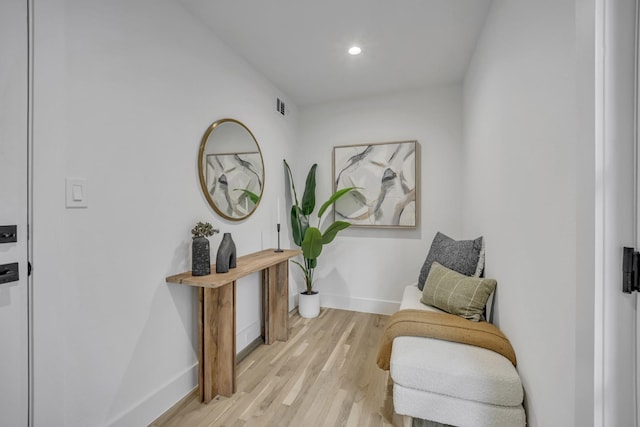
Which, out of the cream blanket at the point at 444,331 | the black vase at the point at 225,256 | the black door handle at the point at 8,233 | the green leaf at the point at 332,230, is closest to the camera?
the black door handle at the point at 8,233

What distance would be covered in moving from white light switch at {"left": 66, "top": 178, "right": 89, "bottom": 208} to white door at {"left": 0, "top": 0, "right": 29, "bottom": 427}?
13 cm

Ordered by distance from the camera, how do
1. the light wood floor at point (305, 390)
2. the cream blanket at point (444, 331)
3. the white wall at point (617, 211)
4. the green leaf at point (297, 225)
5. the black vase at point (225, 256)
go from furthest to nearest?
the green leaf at point (297, 225) < the black vase at point (225, 256) < the light wood floor at point (305, 390) < the cream blanket at point (444, 331) < the white wall at point (617, 211)

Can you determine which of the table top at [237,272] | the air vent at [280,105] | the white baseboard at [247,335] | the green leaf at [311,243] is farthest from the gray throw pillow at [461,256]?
the air vent at [280,105]

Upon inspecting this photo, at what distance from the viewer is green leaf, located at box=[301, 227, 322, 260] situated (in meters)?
2.60

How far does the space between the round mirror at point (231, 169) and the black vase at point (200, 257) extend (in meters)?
Result: 0.39

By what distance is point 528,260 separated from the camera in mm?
1154

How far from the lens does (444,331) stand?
4.87 feet

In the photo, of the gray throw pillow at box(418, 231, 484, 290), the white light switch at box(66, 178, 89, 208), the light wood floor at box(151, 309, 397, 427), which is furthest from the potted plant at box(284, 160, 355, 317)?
the white light switch at box(66, 178, 89, 208)

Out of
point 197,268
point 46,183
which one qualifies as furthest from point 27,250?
point 197,268

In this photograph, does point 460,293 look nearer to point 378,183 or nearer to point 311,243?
point 311,243

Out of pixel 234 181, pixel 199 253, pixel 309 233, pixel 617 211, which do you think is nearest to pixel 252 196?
pixel 234 181

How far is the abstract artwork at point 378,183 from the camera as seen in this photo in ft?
9.61

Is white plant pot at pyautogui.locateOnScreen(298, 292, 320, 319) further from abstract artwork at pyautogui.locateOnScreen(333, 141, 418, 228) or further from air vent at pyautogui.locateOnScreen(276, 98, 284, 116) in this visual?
air vent at pyautogui.locateOnScreen(276, 98, 284, 116)

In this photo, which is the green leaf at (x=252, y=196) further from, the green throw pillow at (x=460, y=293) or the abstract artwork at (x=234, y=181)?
the green throw pillow at (x=460, y=293)
